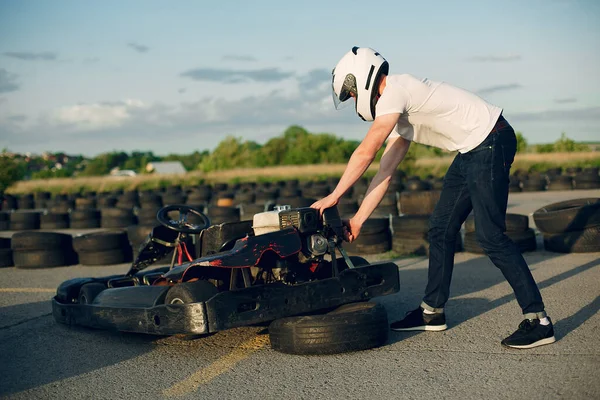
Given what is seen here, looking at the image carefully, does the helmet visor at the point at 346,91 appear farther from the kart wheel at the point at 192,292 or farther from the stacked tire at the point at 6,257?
the stacked tire at the point at 6,257

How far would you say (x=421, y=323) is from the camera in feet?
14.7

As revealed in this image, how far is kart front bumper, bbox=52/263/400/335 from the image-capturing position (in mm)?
3855

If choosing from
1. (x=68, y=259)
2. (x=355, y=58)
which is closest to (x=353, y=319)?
(x=355, y=58)

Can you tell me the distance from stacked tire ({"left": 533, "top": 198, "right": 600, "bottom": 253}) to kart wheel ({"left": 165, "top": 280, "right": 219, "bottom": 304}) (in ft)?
16.7

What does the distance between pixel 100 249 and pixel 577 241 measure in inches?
245

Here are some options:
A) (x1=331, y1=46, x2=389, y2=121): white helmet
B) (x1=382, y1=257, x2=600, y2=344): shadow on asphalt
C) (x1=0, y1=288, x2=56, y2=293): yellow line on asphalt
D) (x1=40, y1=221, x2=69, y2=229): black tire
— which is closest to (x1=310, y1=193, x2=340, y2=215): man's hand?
(x1=331, y1=46, x2=389, y2=121): white helmet

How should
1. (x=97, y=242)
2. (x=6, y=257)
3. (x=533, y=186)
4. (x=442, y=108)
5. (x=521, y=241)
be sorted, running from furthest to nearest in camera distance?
1. (x=533, y=186)
2. (x=6, y=257)
3. (x=97, y=242)
4. (x=521, y=241)
5. (x=442, y=108)

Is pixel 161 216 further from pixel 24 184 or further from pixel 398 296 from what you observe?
pixel 24 184

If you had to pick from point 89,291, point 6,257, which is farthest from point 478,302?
point 6,257

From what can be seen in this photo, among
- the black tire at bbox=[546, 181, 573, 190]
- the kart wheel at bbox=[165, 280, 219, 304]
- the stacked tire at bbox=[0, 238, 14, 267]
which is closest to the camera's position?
the kart wheel at bbox=[165, 280, 219, 304]

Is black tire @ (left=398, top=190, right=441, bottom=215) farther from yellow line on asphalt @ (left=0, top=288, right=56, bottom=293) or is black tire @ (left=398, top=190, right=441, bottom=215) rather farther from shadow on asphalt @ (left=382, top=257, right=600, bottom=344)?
yellow line on asphalt @ (left=0, top=288, right=56, bottom=293)

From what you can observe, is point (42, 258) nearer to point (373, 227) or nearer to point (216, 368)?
point (373, 227)

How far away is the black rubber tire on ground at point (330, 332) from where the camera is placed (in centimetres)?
391

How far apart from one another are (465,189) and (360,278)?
0.94m
